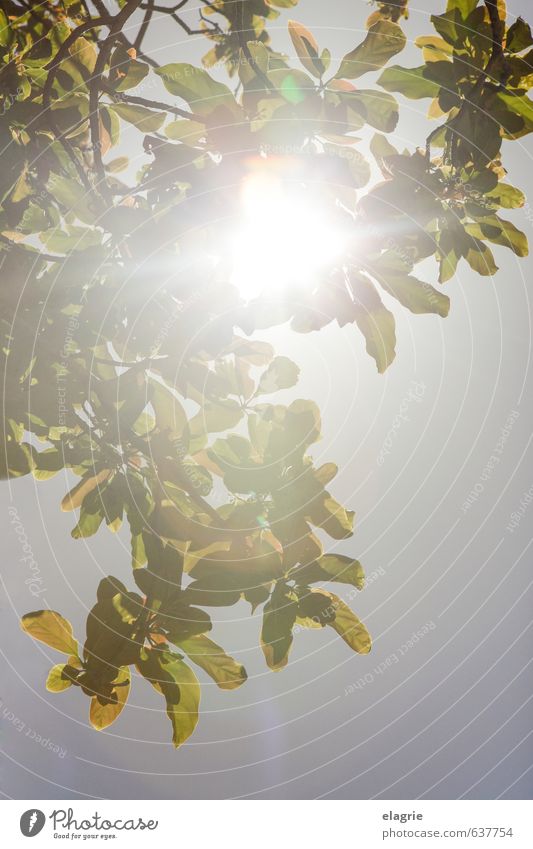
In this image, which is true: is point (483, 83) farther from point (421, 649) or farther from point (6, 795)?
point (6, 795)

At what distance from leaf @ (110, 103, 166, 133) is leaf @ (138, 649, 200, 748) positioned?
2.06 feet

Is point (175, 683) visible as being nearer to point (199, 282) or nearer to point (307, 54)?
point (199, 282)

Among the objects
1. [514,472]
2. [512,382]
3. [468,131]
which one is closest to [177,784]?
[514,472]

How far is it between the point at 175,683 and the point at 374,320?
0.45m

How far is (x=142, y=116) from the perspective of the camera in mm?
757

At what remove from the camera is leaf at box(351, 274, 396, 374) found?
2.21 ft

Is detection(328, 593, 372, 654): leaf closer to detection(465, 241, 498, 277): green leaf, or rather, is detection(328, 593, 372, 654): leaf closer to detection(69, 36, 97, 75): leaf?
detection(465, 241, 498, 277): green leaf

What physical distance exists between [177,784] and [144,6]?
129 cm

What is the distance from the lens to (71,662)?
2.07 ft

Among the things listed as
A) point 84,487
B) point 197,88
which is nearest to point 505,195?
point 197,88

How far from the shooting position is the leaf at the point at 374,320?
2.21ft
